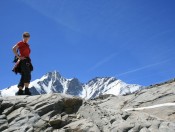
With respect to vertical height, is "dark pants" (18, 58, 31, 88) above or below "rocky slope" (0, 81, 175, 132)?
above

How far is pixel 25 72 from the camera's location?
17.4 metres

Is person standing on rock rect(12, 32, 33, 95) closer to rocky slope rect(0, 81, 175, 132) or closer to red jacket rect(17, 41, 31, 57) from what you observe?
red jacket rect(17, 41, 31, 57)

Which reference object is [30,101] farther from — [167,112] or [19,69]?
[167,112]

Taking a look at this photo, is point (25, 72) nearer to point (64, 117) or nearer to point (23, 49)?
point (23, 49)

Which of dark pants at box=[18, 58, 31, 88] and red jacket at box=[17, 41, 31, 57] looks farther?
red jacket at box=[17, 41, 31, 57]

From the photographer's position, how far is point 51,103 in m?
15.3

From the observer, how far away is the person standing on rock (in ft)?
57.2

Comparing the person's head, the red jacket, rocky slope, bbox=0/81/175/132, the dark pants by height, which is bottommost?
rocky slope, bbox=0/81/175/132

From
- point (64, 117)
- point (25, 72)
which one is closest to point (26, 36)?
point (25, 72)

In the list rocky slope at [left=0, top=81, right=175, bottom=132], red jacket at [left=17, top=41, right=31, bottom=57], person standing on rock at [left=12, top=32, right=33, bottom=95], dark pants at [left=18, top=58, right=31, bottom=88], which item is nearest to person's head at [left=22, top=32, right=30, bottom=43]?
person standing on rock at [left=12, top=32, right=33, bottom=95]

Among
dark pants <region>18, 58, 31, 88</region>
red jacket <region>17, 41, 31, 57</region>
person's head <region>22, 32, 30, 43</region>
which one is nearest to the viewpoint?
dark pants <region>18, 58, 31, 88</region>

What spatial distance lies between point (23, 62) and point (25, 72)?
1.74 ft

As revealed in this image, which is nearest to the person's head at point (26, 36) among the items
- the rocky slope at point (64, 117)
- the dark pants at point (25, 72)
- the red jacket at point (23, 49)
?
the red jacket at point (23, 49)

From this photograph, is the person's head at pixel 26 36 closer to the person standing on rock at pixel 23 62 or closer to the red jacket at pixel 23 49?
the person standing on rock at pixel 23 62
